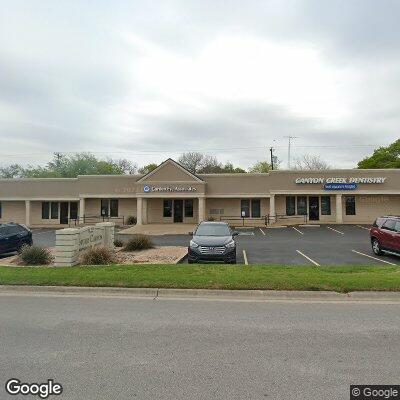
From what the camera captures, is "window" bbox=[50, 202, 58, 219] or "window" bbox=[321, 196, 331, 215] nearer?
"window" bbox=[321, 196, 331, 215]

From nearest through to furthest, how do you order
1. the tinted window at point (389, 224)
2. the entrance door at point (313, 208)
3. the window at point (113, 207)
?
the tinted window at point (389, 224), the entrance door at point (313, 208), the window at point (113, 207)

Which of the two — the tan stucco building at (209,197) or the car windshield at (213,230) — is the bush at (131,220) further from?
the car windshield at (213,230)

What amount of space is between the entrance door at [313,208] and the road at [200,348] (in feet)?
86.8

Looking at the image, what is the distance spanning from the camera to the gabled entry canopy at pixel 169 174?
3247 centimetres

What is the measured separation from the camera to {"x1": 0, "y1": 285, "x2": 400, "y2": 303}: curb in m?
7.80

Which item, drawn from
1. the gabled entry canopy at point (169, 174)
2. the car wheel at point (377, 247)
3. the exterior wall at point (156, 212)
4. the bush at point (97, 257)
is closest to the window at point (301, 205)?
the gabled entry canopy at point (169, 174)

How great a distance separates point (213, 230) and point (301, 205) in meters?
21.4

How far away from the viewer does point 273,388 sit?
3.75m

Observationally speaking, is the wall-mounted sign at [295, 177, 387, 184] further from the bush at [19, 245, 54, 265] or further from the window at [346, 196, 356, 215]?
the bush at [19, 245, 54, 265]

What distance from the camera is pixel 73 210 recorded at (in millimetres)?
35844

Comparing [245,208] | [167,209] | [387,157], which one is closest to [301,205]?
[245,208]

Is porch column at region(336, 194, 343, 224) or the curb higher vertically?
porch column at region(336, 194, 343, 224)

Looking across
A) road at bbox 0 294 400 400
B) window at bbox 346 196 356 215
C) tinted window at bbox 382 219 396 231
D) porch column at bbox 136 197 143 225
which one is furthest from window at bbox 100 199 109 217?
road at bbox 0 294 400 400

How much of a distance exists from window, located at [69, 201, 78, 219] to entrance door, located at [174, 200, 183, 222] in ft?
33.8
